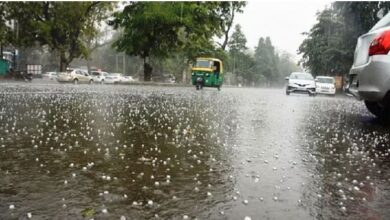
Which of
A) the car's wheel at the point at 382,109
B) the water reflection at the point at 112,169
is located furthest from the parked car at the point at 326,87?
the water reflection at the point at 112,169

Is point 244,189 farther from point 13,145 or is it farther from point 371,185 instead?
point 13,145

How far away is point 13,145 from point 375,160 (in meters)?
4.15

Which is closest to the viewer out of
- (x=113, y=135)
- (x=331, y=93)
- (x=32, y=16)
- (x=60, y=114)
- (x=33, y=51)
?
(x=113, y=135)

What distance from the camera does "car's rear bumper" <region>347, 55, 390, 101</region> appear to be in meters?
6.66

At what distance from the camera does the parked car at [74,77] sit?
148 ft

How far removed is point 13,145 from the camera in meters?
4.81

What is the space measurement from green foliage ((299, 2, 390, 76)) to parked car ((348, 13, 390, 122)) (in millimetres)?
17480

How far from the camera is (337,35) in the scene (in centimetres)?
4569

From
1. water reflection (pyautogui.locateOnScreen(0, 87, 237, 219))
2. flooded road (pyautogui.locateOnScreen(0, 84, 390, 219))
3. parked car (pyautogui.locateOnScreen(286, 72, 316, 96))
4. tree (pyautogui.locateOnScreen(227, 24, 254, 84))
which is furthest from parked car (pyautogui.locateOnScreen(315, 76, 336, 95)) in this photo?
tree (pyautogui.locateOnScreen(227, 24, 254, 84))

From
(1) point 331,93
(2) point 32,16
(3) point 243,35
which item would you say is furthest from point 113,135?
(3) point 243,35

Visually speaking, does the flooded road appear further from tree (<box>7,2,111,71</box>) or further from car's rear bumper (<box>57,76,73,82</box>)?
car's rear bumper (<box>57,76,73,82</box>)

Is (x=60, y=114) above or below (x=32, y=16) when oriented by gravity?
below

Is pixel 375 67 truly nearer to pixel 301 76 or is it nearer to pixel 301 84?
pixel 301 84

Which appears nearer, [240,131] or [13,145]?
[13,145]
